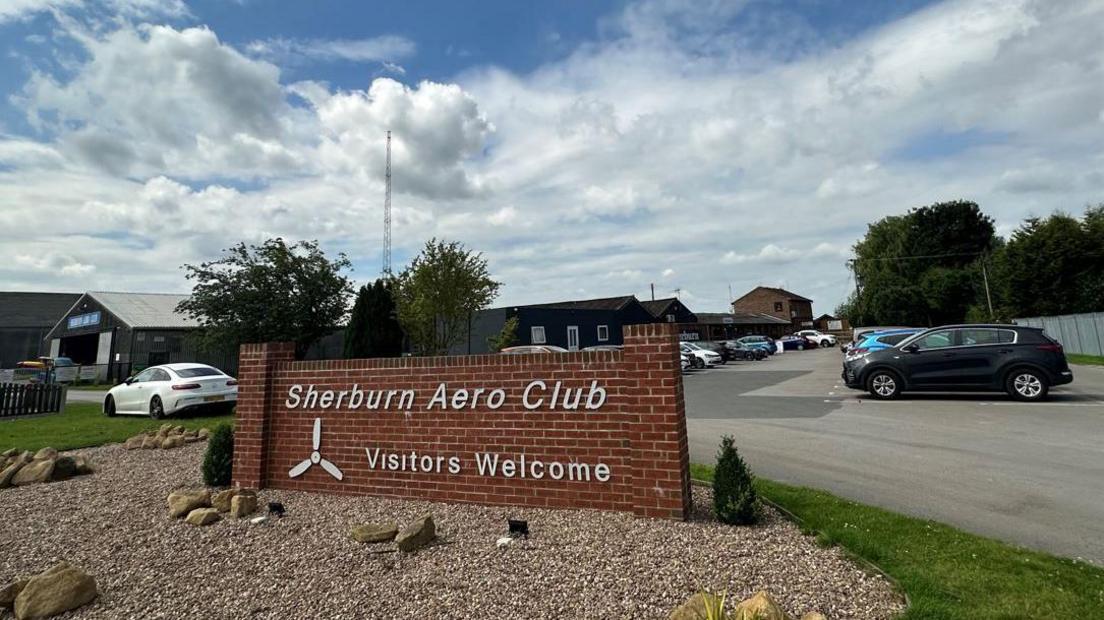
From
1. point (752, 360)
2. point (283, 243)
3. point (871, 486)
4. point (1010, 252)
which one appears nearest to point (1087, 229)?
point (1010, 252)

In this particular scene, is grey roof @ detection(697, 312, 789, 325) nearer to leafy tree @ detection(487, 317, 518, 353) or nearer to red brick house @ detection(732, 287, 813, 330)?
red brick house @ detection(732, 287, 813, 330)

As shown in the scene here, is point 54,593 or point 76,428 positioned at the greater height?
point 76,428

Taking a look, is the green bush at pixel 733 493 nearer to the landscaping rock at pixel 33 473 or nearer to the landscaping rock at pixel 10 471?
the landscaping rock at pixel 33 473

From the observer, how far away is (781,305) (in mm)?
79688

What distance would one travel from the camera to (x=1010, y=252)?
1344 inches

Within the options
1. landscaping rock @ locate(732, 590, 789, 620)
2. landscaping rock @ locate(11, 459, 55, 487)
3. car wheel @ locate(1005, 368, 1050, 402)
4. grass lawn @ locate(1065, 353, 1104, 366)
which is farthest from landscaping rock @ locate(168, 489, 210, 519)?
grass lawn @ locate(1065, 353, 1104, 366)

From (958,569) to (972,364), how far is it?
1055cm

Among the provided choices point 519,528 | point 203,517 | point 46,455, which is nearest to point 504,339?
point 46,455

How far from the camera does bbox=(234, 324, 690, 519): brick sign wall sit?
15.2 feet

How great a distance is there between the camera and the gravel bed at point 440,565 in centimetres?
320

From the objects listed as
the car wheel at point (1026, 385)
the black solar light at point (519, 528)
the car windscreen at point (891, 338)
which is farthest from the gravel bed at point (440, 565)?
the car windscreen at point (891, 338)

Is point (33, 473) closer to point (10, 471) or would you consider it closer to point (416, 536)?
point (10, 471)

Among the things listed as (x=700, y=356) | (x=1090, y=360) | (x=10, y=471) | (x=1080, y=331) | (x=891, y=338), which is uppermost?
(x=1080, y=331)

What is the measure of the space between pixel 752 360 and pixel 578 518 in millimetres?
31027
